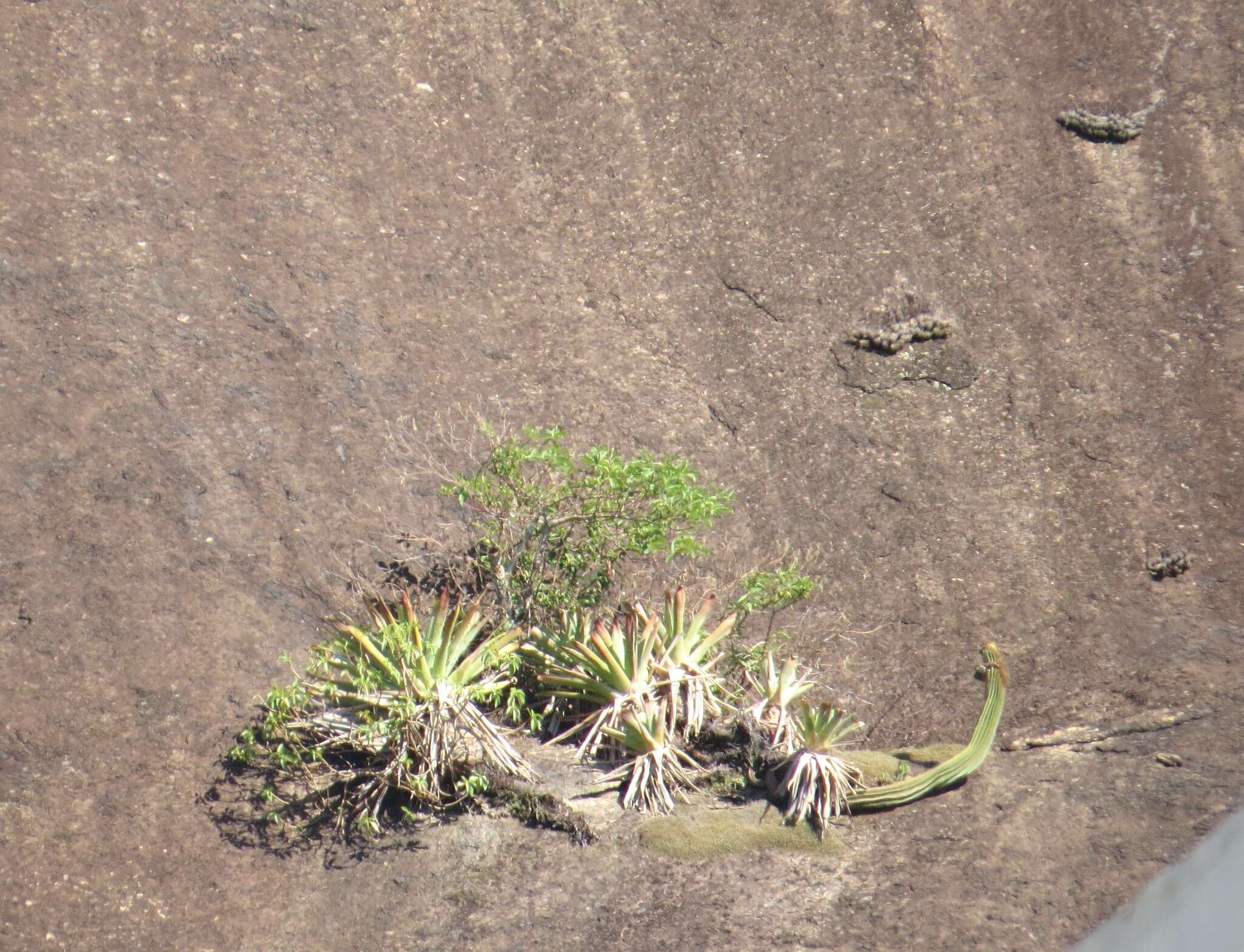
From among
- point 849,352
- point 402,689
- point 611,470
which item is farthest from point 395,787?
point 849,352

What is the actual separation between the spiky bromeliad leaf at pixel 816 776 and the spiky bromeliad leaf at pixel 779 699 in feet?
0.46

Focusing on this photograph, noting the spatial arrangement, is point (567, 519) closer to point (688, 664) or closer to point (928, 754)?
point (688, 664)

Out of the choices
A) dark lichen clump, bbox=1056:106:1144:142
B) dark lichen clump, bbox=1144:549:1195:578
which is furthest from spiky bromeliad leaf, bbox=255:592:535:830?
dark lichen clump, bbox=1056:106:1144:142

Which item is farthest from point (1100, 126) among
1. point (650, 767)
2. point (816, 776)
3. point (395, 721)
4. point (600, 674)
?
point (395, 721)

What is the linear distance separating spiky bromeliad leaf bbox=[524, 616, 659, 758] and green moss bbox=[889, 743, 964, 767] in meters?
1.39

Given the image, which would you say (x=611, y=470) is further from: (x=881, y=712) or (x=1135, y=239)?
(x=1135, y=239)

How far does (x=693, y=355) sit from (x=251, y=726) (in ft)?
12.6

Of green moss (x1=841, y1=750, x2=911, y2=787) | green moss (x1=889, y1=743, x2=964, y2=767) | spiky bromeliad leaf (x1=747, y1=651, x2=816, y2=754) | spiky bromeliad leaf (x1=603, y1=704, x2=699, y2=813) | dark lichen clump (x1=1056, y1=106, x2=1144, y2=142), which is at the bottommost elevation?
green moss (x1=889, y1=743, x2=964, y2=767)

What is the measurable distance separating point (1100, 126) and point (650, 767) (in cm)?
679

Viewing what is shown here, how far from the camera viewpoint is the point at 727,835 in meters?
4.94

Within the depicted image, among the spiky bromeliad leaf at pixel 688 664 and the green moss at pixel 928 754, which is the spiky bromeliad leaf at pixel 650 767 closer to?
the spiky bromeliad leaf at pixel 688 664

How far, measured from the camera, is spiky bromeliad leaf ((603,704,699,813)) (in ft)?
16.6

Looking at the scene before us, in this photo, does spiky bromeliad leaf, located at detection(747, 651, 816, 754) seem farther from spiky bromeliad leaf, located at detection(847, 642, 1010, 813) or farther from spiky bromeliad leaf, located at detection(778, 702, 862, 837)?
spiky bromeliad leaf, located at detection(847, 642, 1010, 813)

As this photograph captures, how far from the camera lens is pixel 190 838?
4.73 meters
